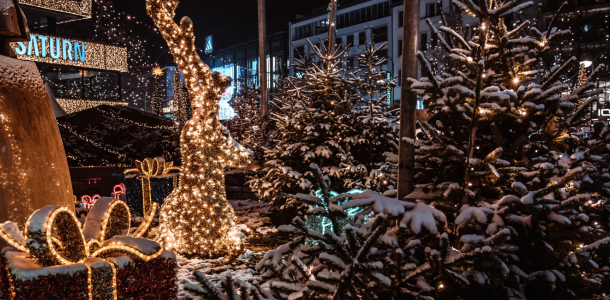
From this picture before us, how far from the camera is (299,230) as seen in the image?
92.2 inches

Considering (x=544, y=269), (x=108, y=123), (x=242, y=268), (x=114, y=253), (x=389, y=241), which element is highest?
(x=108, y=123)

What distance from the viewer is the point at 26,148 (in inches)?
142

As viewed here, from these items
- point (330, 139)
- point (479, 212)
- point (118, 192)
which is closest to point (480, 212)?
point (479, 212)

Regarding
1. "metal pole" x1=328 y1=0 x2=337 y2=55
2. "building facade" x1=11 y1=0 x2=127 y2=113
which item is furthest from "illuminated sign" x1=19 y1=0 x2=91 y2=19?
"metal pole" x1=328 y1=0 x2=337 y2=55

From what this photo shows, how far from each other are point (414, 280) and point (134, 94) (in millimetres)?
51340

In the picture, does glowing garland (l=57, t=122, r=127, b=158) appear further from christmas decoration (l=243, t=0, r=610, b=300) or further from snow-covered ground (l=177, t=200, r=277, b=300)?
christmas decoration (l=243, t=0, r=610, b=300)

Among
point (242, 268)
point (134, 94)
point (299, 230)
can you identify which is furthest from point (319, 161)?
point (134, 94)

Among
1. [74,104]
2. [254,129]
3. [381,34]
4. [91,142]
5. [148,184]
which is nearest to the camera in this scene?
[148,184]

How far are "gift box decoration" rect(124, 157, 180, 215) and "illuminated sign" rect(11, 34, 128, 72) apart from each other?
1079 cm

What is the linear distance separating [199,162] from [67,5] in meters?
17.4

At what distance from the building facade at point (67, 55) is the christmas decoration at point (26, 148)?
1640 centimetres

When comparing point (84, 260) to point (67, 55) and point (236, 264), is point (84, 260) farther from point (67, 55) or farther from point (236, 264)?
point (67, 55)

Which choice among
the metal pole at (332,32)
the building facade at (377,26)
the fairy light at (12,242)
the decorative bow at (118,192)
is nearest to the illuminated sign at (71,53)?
the decorative bow at (118,192)

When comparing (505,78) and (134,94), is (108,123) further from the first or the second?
(134,94)
